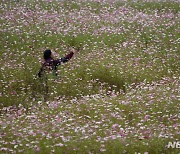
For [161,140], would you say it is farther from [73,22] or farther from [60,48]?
[73,22]

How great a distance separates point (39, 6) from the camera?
76.9 ft

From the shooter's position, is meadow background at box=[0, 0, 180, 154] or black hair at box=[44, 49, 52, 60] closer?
meadow background at box=[0, 0, 180, 154]

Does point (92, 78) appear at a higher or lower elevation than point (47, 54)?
lower

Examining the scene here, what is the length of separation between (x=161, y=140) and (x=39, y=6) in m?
16.8

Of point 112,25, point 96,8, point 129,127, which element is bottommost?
point 129,127

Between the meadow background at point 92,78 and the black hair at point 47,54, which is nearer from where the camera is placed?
the meadow background at point 92,78

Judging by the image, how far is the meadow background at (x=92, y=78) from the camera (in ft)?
27.9

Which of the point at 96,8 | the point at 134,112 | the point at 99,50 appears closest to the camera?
the point at 134,112

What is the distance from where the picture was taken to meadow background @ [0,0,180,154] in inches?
335

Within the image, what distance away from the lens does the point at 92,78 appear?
14633mm

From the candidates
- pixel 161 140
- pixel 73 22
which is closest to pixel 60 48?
pixel 73 22

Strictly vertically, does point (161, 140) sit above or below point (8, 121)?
below

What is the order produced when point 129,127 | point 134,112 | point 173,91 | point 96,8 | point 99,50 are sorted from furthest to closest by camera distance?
point 96,8 → point 99,50 → point 173,91 → point 134,112 → point 129,127

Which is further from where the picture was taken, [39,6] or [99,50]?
[39,6]
